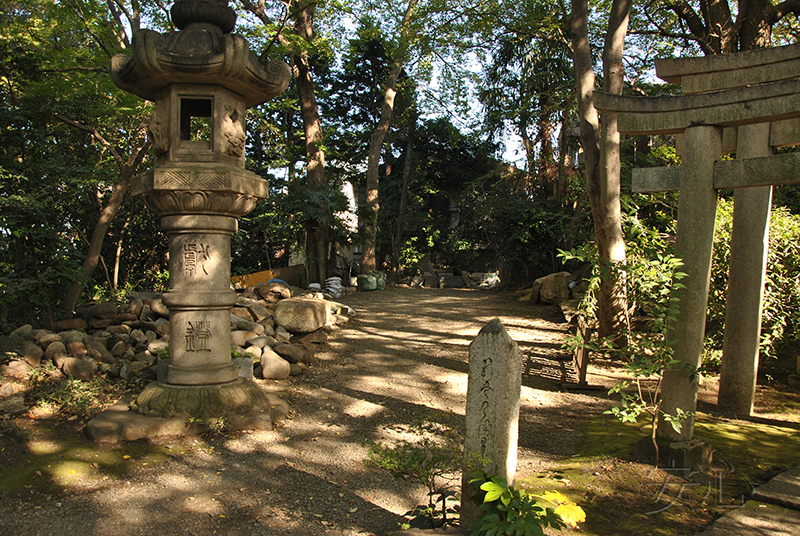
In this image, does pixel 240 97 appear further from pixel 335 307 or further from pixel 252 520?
pixel 335 307

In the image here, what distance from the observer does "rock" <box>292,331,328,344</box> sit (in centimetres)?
847

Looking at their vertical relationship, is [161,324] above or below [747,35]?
below

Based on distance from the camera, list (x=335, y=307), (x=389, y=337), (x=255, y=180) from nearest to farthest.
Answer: (x=255, y=180), (x=389, y=337), (x=335, y=307)

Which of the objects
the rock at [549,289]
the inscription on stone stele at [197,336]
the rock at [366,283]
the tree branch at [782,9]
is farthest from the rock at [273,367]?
the rock at [366,283]

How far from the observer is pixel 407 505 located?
11.8ft

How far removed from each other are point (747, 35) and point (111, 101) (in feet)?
37.0

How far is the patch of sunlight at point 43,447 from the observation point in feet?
13.4

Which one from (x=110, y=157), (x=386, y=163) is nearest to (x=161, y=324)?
(x=110, y=157)

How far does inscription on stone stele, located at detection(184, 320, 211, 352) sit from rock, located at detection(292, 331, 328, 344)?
3.61 metres

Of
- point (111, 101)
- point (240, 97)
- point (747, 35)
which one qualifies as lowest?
point (240, 97)

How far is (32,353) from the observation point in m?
5.99

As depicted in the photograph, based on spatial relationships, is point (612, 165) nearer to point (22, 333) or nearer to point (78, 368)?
point (78, 368)

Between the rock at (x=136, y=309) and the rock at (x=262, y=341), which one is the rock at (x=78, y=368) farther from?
the rock at (x=136, y=309)

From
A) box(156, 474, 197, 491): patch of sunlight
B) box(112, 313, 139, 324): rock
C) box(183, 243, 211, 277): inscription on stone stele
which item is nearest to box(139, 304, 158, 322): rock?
box(112, 313, 139, 324): rock
